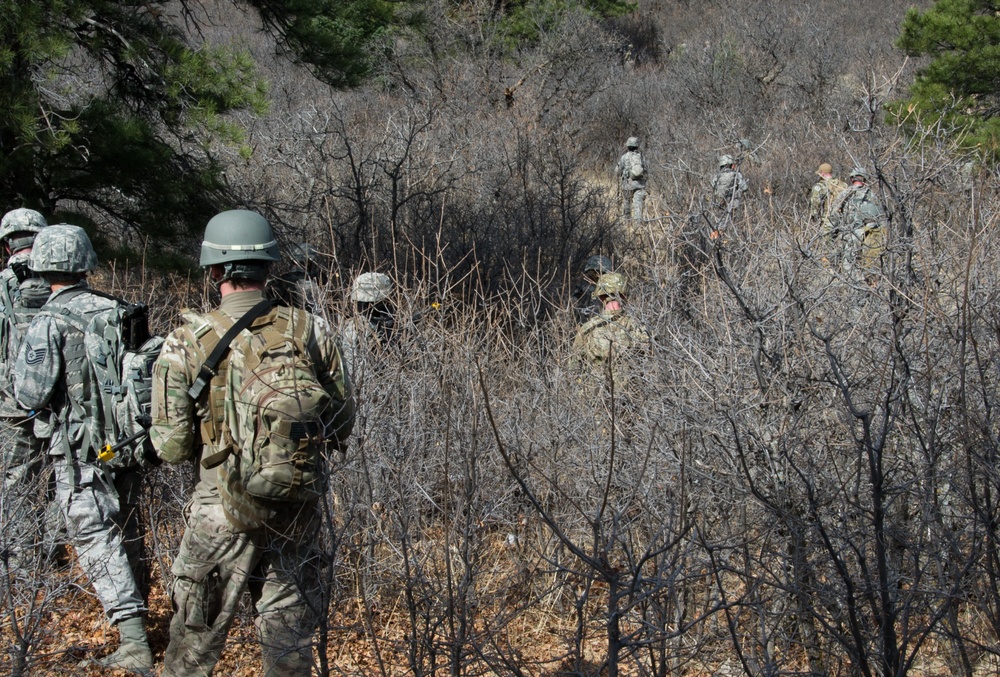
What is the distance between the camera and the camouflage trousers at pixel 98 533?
11.8 feet

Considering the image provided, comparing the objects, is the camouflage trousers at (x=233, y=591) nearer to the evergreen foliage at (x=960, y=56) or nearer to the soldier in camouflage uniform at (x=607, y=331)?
the soldier in camouflage uniform at (x=607, y=331)

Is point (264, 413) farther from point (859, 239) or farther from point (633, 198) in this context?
point (633, 198)

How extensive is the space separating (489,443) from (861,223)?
7.75 ft

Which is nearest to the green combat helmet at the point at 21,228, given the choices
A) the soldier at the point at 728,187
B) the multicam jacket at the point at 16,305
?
the multicam jacket at the point at 16,305

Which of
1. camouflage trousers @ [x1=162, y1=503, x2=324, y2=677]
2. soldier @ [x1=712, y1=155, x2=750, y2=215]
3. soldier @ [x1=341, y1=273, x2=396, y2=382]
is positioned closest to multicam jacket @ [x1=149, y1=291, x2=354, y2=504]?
camouflage trousers @ [x1=162, y1=503, x2=324, y2=677]

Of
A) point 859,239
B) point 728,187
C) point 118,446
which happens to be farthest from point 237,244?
point 728,187

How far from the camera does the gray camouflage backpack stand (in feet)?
11.6

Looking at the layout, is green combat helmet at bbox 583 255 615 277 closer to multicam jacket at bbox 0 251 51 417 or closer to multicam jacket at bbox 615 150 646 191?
multicam jacket at bbox 0 251 51 417

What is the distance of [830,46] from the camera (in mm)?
19500

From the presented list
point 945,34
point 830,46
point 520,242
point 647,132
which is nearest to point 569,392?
point 520,242

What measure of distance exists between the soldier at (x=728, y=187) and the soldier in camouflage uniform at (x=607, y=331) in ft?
2.33

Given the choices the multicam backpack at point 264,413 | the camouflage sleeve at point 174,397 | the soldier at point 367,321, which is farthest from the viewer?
the soldier at point 367,321

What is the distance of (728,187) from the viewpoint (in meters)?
8.08

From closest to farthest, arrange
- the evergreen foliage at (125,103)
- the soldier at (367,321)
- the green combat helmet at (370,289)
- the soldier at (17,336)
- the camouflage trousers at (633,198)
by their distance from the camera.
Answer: the soldier at (17,336), the soldier at (367,321), the green combat helmet at (370,289), the evergreen foliage at (125,103), the camouflage trousers at (633,198)
